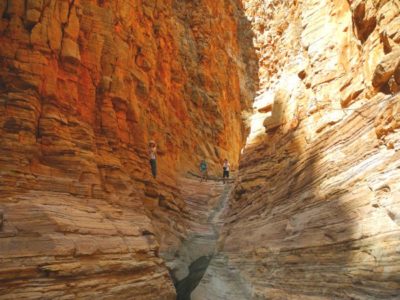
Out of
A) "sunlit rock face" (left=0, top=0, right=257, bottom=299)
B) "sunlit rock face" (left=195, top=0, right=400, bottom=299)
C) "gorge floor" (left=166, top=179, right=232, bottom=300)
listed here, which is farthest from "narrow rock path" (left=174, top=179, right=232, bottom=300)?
"sunlit rock face" (left=195, top=0, right=400, bottom=299)

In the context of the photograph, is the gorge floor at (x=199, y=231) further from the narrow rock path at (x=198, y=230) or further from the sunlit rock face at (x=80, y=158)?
the sunlit rock face at (x=80, y=158)

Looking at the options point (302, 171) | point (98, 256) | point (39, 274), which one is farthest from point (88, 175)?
point (302, 171)

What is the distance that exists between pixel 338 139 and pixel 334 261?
296 centimetres

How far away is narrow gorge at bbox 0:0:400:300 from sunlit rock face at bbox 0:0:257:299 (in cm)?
4

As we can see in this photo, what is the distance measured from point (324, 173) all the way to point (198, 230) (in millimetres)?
10137

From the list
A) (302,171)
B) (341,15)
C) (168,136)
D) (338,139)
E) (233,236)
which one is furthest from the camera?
(168,136)

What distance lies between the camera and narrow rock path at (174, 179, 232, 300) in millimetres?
15312

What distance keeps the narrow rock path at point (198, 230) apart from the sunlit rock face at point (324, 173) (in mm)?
1155

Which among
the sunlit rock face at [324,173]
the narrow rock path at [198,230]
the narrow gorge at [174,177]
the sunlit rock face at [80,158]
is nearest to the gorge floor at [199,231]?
the narrow rock path at [198,230]

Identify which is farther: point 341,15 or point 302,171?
point 341,15

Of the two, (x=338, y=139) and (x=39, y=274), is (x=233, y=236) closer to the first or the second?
(x=338, y=139)

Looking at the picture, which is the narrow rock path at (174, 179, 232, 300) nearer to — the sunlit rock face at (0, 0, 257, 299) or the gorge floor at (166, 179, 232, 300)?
the gorge floor at (166, 179, 232, 300)

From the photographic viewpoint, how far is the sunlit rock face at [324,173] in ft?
22.6

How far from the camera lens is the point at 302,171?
35.2ft
